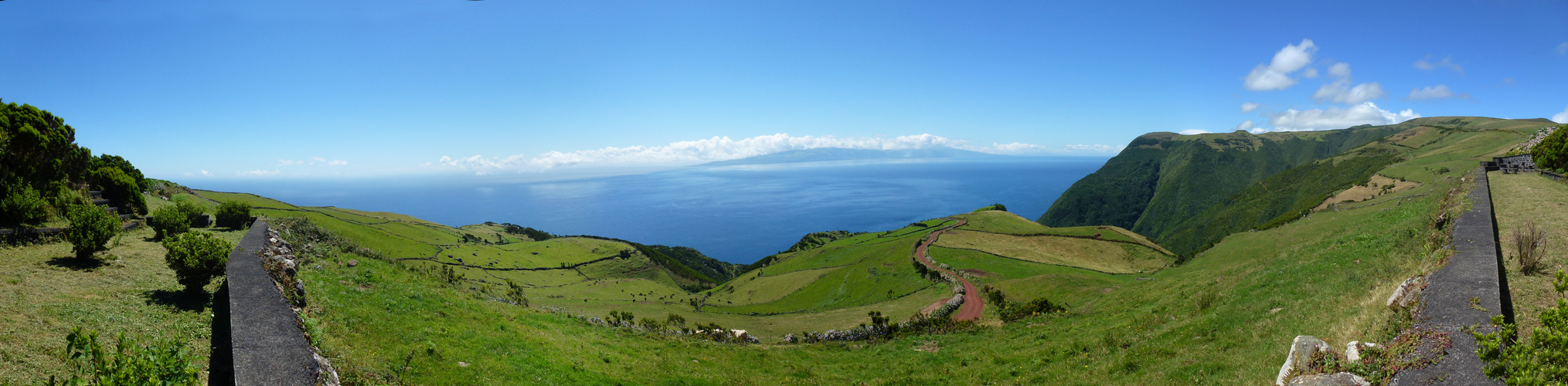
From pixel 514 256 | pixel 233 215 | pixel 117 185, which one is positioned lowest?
pixel 514 256

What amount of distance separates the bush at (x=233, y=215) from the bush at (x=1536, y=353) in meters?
32.1

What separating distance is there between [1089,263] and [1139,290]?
1202 inches

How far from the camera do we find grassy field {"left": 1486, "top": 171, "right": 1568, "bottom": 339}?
684 cm

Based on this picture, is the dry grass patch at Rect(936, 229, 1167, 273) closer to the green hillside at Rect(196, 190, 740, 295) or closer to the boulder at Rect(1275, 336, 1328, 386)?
the green hillside at Rect(196, 190, 740, 295)

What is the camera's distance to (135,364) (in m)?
3.87

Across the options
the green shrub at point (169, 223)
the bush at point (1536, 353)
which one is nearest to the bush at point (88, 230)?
the green shrub at point (169, 223)

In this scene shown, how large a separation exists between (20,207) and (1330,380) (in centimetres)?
2478

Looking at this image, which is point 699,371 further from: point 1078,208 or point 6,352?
point 1078,208

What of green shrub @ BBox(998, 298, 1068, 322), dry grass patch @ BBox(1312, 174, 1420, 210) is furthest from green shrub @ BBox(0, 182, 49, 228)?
dry grass patch @ BBox(1312, 174, 1420, 210)

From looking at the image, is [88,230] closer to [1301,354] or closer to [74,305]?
[74,305]

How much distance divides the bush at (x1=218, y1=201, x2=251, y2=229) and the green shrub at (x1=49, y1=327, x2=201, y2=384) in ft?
72.6

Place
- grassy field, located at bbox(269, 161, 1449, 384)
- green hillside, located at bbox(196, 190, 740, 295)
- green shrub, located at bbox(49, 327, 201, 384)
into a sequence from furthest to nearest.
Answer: green hillside, located at bbox(196, 190, 740, 295)
grassy field, located at bbox(269, 161, 1449, 384)
green shrub, located at bbox(49, 327, 201, 384)

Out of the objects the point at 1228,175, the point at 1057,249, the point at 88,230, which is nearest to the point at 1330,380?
the point at 88,230

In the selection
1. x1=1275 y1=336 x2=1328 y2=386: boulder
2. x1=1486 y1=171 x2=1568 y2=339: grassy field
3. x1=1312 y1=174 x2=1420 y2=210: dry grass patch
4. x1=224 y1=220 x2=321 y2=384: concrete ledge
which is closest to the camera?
x1=224 y1=220 x2=321 y2=384: concrete ledge
